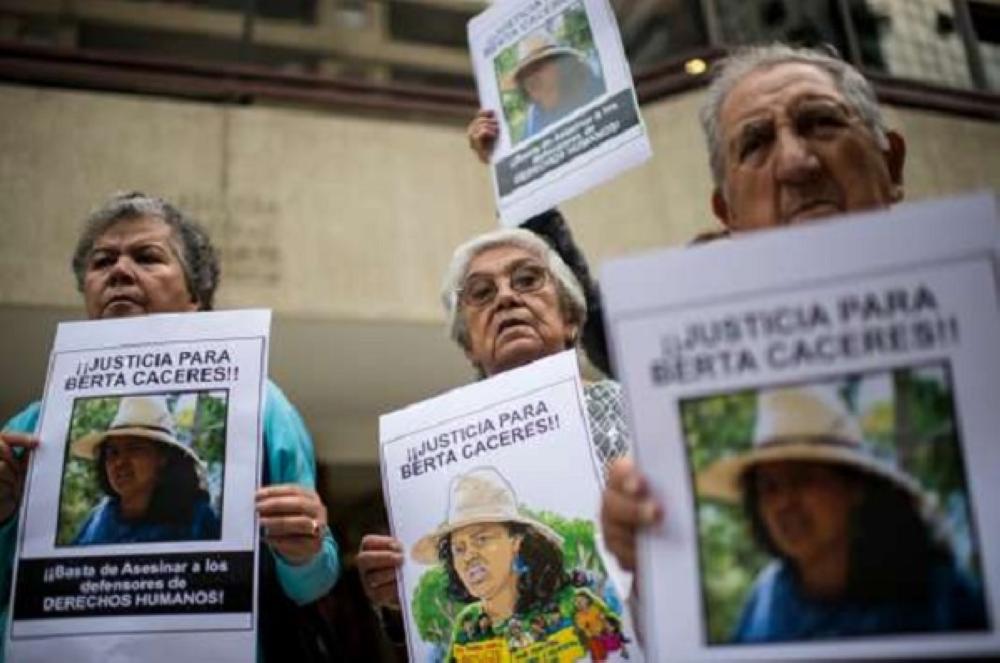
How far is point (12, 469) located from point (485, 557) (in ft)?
1.70

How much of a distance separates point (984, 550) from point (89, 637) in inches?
31.6

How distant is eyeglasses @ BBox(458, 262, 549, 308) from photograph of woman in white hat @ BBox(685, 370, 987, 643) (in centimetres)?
80

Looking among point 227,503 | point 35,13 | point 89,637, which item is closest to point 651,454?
point 227,503

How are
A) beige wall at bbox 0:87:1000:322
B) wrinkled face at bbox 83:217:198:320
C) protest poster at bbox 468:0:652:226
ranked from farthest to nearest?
beige wall at bbox 0:87:1000:322
protest poster at bbox 468:0:652:226
wrinkled face at bbox 83:217:198:320

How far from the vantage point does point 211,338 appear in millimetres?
995

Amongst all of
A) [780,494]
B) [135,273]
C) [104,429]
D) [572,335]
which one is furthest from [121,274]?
[780,494]

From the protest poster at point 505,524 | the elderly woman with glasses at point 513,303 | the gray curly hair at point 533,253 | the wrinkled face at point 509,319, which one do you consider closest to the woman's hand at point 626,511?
the protest poster at point 505,524

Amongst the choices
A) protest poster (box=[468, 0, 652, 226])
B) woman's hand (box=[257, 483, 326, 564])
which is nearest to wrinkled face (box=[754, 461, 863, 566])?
woman's hand (box=[257, 483, 326, 564])

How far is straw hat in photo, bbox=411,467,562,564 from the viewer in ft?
3.17

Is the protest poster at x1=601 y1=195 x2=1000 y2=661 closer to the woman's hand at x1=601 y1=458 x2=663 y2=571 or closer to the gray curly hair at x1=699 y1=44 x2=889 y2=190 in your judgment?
the woman's hand at x1=601 y1=458 x2=663 y2=571

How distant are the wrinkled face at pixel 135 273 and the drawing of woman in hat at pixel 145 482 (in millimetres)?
215

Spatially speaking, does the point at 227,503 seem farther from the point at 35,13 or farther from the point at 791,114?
the point at 35,13

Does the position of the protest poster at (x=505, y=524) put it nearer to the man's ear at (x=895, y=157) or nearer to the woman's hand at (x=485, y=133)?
the man's ear at (x=895, y=157)

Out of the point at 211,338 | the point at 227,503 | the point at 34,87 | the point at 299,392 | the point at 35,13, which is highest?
the point at 35,13
